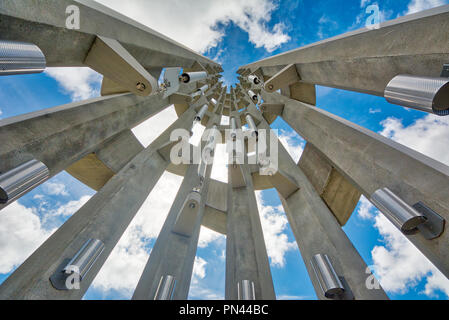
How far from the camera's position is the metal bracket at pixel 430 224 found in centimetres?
327

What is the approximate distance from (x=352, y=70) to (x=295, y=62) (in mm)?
3121

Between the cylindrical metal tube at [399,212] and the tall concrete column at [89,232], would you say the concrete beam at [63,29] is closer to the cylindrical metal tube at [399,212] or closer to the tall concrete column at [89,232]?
the tall concrete column at [89,232]

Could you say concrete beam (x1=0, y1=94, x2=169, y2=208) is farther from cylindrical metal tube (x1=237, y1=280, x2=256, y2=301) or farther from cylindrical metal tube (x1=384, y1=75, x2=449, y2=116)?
cylindrical metal tube (x1=384, y1=75, x2=449, y2=116)

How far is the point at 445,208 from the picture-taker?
3.22 m

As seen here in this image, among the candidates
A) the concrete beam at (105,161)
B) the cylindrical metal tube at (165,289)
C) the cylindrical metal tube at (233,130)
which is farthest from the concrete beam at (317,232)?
the concrete beam at (105,161)

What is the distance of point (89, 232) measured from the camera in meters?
4.56

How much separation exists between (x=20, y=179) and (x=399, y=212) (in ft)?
21.8

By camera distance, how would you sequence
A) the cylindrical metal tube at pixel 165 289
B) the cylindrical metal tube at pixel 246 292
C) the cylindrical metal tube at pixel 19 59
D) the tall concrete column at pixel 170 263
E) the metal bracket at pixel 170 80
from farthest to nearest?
the metal bracket at pixel 170 80, the tall concrete column at pixel 170 263, the cylindrical metal tube at pixel 246 292, the cylindrical metal tube at pixel 165 289, the cylindrical metal tube at pixel 19 59

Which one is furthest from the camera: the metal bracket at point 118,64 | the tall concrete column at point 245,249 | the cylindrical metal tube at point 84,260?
the tall concrete column at point 245,249

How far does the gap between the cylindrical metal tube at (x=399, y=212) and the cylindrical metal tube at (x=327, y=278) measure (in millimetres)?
1600

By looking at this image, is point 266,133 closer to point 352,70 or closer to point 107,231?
point 352,70

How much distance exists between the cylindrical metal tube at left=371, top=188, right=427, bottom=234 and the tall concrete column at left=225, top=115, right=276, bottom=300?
3.41m

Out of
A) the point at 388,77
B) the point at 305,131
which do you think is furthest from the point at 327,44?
the point at 305,131

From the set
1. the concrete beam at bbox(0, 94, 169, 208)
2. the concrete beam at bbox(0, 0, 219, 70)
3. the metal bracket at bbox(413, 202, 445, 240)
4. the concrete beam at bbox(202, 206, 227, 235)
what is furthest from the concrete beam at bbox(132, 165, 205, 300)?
the concrete beam at bbox(0, 0, 219, 70)
